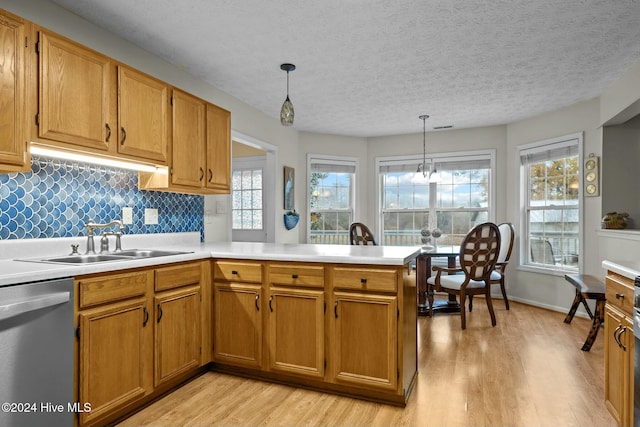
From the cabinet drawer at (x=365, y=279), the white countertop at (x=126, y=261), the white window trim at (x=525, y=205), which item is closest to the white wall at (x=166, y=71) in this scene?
the white countertop at (x=126, y=261)

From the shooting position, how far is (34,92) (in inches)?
77.9

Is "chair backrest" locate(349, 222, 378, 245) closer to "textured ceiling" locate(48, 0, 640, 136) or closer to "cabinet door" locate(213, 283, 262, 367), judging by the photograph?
"textured ceiling" locate(48, 0, 640, 136)

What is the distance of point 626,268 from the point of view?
1.83m

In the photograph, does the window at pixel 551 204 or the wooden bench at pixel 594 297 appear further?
the window at pixel 551 204

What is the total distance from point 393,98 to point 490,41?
4.77 feet

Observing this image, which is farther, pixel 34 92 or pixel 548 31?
pixel 548 31

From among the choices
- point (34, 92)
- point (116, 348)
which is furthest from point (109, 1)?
point (116, 348)

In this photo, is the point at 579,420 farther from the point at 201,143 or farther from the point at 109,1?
the point at 109,1

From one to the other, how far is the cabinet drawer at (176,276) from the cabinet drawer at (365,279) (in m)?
0.96

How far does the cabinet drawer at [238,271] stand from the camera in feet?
8.58

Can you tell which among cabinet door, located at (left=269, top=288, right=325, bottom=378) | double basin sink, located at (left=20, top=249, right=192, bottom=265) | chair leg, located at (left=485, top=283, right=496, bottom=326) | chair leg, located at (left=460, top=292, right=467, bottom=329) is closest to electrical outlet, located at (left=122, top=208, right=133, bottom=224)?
double basin sink, located at (left=20, top=249, right=192, bottom=265)

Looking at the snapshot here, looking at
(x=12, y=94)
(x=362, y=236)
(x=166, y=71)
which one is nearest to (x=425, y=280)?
(x=362, y=236)

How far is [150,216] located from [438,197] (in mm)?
4314

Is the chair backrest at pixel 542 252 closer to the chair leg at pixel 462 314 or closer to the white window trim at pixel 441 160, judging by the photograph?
the white window trim at pixel 441 160
